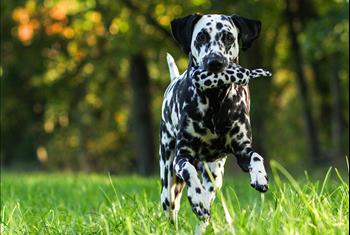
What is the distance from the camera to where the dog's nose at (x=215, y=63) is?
531cm

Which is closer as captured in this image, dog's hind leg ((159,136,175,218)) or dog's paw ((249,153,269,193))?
dog's paw ((249,153,269,193))

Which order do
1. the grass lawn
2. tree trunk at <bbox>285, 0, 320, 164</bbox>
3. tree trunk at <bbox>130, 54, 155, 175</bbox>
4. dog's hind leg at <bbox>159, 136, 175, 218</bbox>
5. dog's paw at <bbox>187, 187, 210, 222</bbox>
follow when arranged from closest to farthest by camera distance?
the grass lawn
dog's paw at <bbox>187, 187, 210, 222</bbox>
dog's hind leg at <bbox>159, 136, 175, 218</bbox>
tree trunk at <bbox>285, 0, 320, 164</bbox>
tree trunk at <bbox>130, 54, 155, 175</bbox>

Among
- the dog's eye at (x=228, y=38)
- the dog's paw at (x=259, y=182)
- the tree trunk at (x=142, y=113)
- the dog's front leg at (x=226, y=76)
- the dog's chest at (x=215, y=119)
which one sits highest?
the dog's eye at (x=228, y=38)

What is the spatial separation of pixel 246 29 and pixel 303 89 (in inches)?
699

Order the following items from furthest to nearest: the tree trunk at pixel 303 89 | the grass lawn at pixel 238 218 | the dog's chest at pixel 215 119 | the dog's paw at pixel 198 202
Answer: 1. the tree trunk at pixel 303 89
2. the dog's chest at pixel 215 119
3. the dog's paw at pixel 198 202
4. the grass lawn at pixel 238 218

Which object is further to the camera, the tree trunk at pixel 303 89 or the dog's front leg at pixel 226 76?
the tree trunk at pixel 303 89

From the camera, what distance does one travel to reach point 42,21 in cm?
2805

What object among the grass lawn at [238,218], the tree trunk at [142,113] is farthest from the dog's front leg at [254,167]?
the tree trunk at [142,113]

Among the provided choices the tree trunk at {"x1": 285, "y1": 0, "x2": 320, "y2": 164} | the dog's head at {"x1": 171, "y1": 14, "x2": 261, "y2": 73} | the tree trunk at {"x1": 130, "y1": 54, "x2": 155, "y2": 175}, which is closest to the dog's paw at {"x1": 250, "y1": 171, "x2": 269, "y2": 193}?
Result: the dog's head at {"x1": 171, "y1": 14, "x2": 261, "y2": 73}

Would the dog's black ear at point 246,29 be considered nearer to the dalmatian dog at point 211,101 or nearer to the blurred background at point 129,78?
the dalmatian dog at point 211,101

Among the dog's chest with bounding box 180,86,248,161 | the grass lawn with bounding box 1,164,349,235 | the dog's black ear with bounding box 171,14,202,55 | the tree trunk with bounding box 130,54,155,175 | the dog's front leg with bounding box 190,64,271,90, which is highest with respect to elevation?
the dog's black ear with bounding box 171,14,202,55

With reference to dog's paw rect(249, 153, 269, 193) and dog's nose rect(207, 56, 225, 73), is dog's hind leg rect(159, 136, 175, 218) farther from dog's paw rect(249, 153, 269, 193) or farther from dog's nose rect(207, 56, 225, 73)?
dog's nose rect(207, 56, 225, 73)

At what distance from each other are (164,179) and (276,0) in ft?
55.7

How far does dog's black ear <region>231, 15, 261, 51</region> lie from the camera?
5824mm
